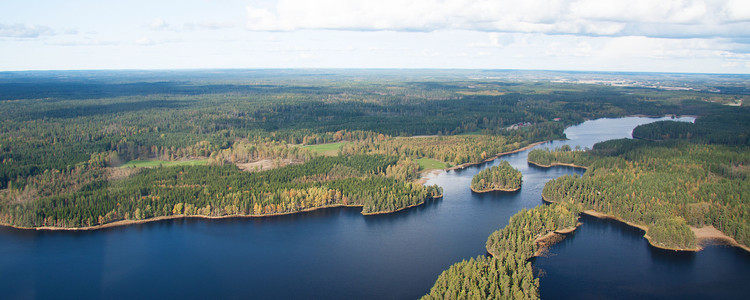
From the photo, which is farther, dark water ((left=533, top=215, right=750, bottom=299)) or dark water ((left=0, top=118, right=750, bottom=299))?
dark water ((left=0, top=118, right=750, bottom=299))

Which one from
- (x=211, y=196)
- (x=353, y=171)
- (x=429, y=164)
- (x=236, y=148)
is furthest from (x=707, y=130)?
(x=211, y=196)

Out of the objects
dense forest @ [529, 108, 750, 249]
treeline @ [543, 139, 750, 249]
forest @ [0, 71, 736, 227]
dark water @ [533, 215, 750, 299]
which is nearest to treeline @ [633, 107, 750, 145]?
dense forest @ [529, 108, 750, 249]

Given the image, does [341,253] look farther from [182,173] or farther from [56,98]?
[56,98]

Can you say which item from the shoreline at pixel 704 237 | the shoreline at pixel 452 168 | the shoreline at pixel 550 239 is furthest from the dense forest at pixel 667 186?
the shoreline at pixel 452 168

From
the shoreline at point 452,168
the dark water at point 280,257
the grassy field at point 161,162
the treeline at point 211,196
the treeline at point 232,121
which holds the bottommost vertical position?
the dark water at point 280,257

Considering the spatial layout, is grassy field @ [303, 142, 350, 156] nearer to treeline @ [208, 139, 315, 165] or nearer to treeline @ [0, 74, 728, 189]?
treeline @ [208, 139, 315, 165]

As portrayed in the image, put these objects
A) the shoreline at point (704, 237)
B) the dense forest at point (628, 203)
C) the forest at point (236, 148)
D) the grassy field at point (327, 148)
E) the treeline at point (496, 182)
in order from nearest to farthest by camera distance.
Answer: the dense forest at point (628, 203) < the shoreline at point (704, 237) < the forest at point (236, 148) < the treeline at point (496, 182) < the grassy field at point (327, 148)

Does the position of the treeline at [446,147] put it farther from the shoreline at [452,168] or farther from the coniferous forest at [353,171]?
the shoreline at [452,168]

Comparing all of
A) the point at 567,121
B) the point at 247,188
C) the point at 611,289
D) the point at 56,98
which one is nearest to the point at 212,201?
the point at 247,188
